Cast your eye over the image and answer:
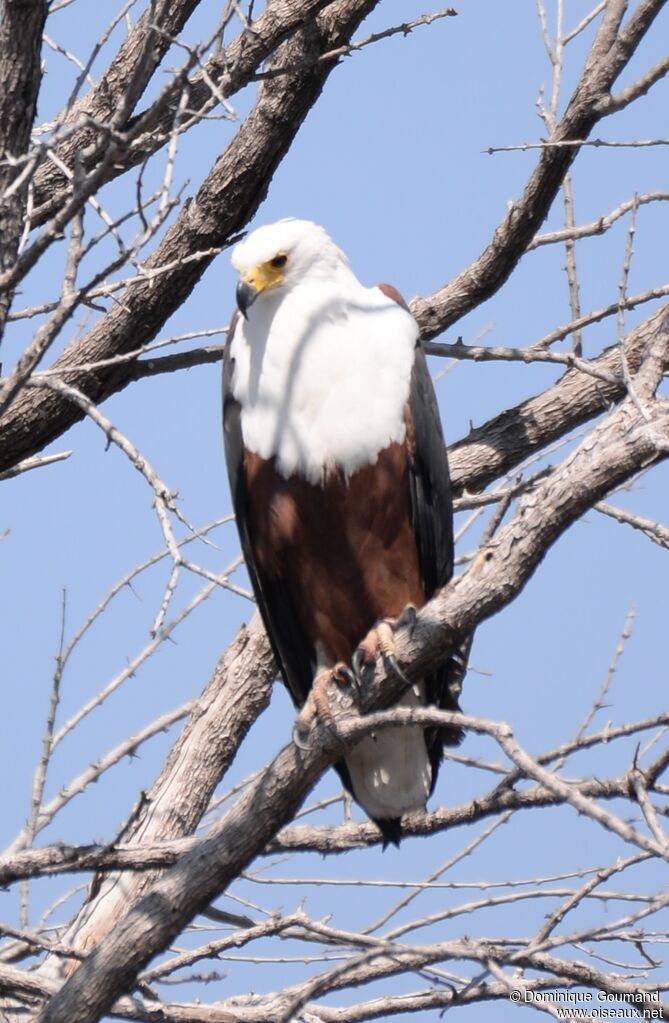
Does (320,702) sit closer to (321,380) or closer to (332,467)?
(332,467)

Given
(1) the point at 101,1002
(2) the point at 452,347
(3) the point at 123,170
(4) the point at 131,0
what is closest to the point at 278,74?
(4) the point at 131,0

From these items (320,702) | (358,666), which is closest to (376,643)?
(358,666)

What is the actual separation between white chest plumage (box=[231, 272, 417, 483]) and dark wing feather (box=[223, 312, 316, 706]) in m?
0.08

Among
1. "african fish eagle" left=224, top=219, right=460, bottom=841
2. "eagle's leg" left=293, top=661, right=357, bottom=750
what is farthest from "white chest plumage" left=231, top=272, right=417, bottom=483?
"eagle's leg" left=293, top=661, right=357, bottom=750

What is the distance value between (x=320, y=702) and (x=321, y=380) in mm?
926

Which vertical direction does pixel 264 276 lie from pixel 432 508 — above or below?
above

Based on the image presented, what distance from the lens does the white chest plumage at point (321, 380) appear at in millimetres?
4125

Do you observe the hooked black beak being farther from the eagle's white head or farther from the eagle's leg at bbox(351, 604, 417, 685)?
the eagle's leg at bbox(351, 604, 417, 685)

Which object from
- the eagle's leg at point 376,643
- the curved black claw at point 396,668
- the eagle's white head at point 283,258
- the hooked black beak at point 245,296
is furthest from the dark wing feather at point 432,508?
A: the curved black claw at point 396,668

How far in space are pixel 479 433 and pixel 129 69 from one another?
1.76 meters

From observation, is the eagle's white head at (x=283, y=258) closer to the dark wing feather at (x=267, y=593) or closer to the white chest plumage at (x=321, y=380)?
the white chest plumage at (x=321, y=380)

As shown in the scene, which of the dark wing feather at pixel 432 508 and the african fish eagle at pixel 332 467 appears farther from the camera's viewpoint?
the dark wing feather at pixel 432 508

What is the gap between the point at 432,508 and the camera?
14.4 ft

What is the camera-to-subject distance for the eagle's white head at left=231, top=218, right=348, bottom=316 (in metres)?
4.30
